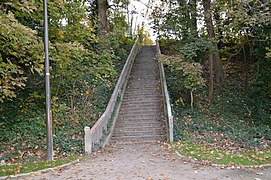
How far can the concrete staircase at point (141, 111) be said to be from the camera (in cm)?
1130

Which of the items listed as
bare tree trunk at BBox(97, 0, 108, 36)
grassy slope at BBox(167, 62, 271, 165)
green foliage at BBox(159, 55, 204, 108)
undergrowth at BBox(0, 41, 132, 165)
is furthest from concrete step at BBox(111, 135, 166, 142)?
bare tree trunk at BBox(97, 0, 108, 36)

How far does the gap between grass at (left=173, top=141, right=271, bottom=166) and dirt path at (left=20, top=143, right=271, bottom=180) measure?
0.50m

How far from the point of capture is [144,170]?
666 cm

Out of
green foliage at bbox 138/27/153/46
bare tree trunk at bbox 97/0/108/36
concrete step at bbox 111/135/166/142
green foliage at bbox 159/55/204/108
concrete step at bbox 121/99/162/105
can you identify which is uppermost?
green foliage at bbox 138/27/153/46

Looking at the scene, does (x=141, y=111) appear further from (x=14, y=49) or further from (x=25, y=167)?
(x=25, y=167)

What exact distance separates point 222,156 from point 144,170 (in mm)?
2499

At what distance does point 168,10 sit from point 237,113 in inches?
277

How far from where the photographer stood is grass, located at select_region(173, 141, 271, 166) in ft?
23.5

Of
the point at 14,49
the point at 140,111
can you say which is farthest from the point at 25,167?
the point at 140,111

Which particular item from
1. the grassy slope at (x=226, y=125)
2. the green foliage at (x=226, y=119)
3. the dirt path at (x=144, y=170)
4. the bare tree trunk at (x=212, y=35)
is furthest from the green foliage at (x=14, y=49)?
the bare tree trunk at (x=212, y=35)

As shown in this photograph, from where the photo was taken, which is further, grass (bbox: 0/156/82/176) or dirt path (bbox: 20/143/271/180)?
grass (bbox: 0/156/82/176)

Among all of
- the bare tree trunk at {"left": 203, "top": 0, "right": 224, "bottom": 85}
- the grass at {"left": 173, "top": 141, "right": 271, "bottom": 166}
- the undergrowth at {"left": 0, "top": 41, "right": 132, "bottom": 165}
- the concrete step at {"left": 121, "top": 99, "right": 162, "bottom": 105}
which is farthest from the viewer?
the concrete step at {"left": 121, "top": 99, "right": 162, "bottom": 105}

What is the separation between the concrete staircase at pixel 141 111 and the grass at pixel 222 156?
2.15m

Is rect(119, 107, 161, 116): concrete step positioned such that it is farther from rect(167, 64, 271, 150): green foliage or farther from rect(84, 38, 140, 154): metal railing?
rect(167, 64, 271, 150): green foliage
